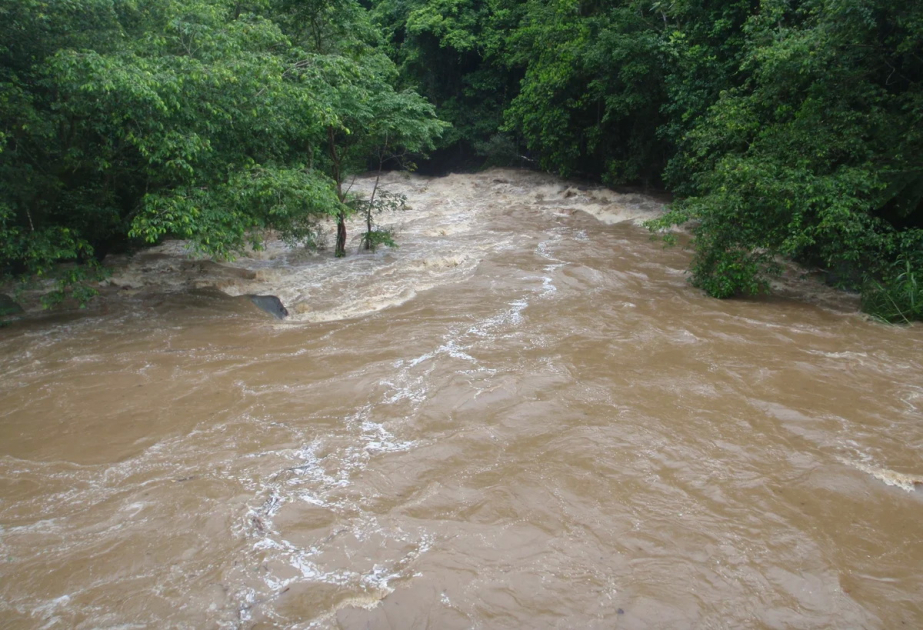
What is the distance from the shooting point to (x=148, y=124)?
800 centimetres

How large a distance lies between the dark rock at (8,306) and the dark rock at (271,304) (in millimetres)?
3467

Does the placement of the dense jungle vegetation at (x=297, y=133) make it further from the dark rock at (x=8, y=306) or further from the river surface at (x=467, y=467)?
the river surface at (x=467, y=467)

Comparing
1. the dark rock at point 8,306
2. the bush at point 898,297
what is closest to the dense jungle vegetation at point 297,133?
the bush at point 898,297

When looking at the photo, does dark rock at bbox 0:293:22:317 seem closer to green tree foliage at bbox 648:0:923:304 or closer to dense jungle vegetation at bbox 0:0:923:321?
dense jungle vegetation at bbox 0:0:923:321

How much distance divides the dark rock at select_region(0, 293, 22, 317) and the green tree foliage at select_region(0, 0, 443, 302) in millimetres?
500

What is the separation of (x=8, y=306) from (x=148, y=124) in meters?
3.89

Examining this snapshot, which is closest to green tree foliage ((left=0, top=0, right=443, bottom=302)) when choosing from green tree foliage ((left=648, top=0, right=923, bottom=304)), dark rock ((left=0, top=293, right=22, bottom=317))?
dark rock ((left=0, top=293, right=22, bottom=317))

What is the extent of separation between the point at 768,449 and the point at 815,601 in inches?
69.2

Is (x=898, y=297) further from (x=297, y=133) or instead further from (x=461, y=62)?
(x=461, y=62)

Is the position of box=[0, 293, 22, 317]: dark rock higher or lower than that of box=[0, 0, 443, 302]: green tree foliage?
lower

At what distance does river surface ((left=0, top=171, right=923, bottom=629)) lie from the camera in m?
3.59

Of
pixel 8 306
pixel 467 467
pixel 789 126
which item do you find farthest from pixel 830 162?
pixel 8 306

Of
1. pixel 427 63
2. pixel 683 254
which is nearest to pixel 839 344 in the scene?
pixel 683 254

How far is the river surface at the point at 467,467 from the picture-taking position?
3.59 m
